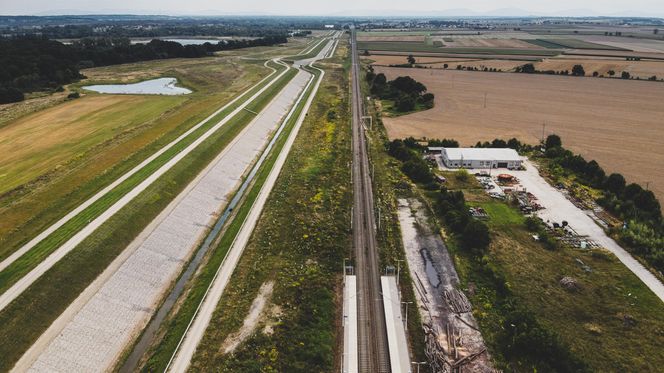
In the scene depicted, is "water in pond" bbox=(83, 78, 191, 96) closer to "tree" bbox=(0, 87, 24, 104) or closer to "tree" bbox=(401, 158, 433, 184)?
"tree" bbox=(0, 87, 24, 104)

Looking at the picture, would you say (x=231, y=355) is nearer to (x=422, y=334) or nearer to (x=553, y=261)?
(x=422, y=334)

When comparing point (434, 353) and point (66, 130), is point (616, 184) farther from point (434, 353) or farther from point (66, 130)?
point (66, 130)

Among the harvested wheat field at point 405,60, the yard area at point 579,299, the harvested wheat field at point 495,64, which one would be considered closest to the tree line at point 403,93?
the harvested wheat field at point 405,60

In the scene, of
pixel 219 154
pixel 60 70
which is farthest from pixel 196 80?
pixel 219 154

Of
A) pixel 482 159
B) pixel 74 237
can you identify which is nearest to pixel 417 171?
pixel 482 159

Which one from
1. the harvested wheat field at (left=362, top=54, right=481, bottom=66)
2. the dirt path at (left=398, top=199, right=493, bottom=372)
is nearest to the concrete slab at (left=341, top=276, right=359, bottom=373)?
the dirt path at (left=398, top=199, right=493, bottom=372)
